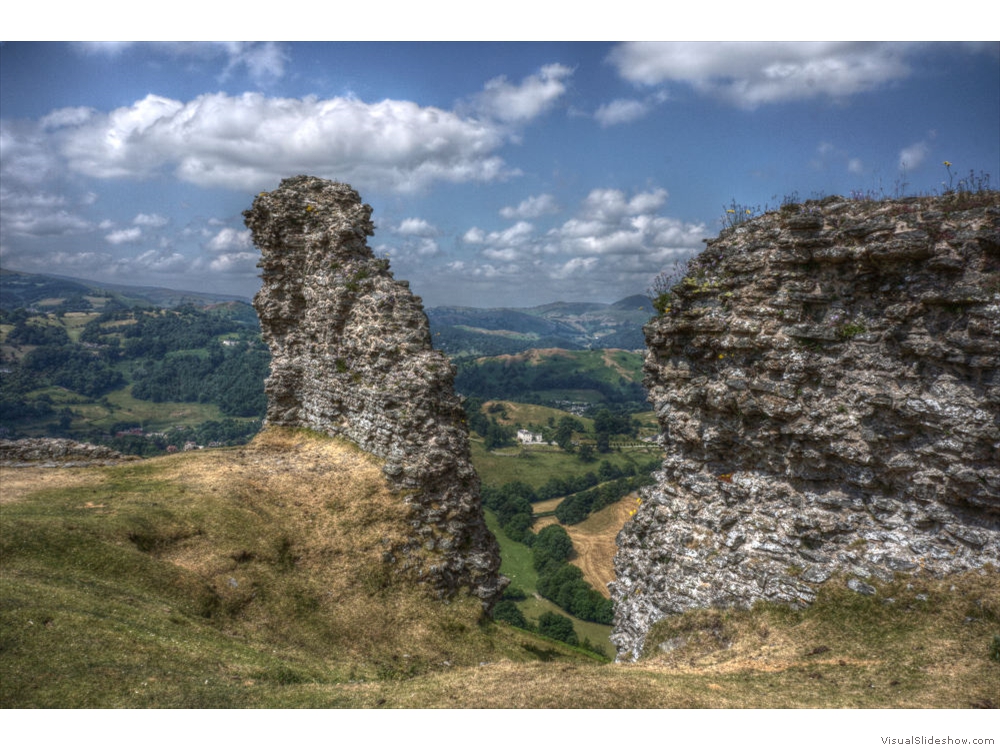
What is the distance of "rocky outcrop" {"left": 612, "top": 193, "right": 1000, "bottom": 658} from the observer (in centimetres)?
1352

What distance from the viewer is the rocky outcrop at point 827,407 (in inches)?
532

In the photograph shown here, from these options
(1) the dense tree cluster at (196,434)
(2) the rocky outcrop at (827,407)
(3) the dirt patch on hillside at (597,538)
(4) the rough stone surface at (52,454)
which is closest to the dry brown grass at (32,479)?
(4) the rough stone surface at (52,454)

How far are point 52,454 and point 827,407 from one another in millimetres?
32746

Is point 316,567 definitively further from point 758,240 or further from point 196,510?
point 758,240

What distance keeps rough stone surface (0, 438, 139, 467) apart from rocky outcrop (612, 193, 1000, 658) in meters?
25.8

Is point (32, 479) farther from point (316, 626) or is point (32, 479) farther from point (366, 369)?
point (316, 626)

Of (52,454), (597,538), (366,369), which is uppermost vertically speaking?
(366,369)

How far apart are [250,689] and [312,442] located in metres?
16.8

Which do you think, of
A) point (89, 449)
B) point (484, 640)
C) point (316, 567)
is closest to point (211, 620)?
point (316, 567)

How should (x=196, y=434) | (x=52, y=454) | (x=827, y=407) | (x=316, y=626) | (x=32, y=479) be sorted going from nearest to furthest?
(x=827, y=407) → (x=316, y=626) → (x=32, y=479) → (x=52, y=454) → (x=196, y=434)

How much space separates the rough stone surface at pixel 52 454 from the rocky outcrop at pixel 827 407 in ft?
84.8

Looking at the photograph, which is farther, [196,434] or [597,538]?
[196,434]

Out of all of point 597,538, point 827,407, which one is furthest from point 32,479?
point 597,538

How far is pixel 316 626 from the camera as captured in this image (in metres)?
17.8
